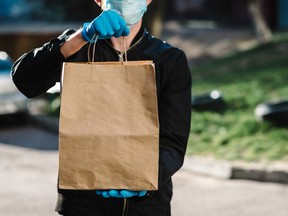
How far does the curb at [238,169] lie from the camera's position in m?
7.12

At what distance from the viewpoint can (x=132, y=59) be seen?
269 cm

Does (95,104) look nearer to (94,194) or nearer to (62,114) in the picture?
(62,114)

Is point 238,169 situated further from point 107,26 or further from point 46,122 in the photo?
point 107,26

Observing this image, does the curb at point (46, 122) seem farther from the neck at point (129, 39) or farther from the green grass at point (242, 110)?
the neck at point (129, 39)

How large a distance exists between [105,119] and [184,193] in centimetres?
456

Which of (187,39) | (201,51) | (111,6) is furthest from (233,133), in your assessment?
(187,39)

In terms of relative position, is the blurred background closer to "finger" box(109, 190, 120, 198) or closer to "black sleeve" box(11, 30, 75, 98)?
"black sleeve" box(11, 30, 75, 98)

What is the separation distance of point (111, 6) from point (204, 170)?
510 cm

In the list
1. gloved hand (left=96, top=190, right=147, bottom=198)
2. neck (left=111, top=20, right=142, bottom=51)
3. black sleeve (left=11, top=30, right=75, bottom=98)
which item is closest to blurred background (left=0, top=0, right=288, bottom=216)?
black sleeve (left=11, top=30, right=75, bottom=98)

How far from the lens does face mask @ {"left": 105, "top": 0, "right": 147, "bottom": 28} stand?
8.83 feet

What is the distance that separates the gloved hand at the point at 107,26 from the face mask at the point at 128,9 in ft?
0.64

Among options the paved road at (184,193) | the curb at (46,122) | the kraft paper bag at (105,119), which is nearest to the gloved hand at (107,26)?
the kraft paper bag at (105,119)

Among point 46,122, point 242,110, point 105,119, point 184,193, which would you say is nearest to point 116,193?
point 105,119

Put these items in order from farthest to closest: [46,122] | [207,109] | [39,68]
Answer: [46,122] → [207,109] → [39,68]
